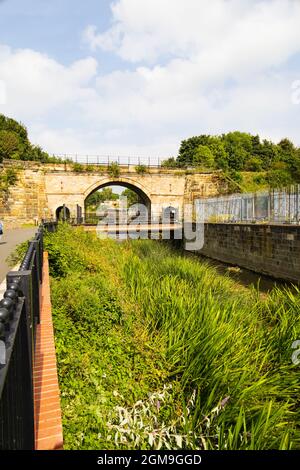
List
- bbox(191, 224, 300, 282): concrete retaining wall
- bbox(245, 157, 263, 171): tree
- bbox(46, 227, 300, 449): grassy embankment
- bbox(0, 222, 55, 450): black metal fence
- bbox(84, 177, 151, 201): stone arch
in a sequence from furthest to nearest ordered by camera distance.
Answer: bbox(245, 157, 263, 171): tree < bbox(84, 177, 151, 201): stone arch < bbox(191, 224, 300, 282): concrete retaining wall < bbox(46, 227, 300, 449): grassy embankment < bbox(0, 222, 55, 450): black metal fence

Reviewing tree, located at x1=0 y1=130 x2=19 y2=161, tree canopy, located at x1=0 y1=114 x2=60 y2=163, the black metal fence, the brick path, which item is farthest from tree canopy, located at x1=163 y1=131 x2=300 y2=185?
the black metal fence

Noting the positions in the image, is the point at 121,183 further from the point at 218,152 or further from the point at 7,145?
the point at 218,152

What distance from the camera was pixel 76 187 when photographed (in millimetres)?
35906

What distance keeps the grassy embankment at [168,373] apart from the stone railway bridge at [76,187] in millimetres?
29821

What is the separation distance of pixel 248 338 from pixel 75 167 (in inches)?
1332

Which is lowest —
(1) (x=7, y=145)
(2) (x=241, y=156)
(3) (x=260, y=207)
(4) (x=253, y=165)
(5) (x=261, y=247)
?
(5) (x=261, y=247)

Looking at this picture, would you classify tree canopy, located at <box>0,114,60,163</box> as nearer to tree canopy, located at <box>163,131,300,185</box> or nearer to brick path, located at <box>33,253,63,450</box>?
tree canopy, located at <box>163,131,300,185</box>

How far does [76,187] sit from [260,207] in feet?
76.2

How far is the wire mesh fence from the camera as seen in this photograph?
1523cm

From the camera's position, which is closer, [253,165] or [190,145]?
[253,165]

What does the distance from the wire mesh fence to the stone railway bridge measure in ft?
37.5

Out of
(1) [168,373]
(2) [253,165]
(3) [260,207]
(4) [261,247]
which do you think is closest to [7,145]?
(3) [260,207]

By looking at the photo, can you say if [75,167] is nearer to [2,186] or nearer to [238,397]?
[2,186]

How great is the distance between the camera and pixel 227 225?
20297 millimetres
